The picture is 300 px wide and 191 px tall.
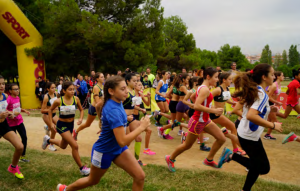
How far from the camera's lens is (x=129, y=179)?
4.69m

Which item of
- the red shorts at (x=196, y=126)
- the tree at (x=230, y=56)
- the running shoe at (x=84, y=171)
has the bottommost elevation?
the running shoe at (x=84, y=171)

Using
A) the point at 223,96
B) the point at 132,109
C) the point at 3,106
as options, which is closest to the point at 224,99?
the point at 223,96

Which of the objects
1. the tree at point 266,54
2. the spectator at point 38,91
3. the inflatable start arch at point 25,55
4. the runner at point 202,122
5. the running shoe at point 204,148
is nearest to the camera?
the runner at point 202,122

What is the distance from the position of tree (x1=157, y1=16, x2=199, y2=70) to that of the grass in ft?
103

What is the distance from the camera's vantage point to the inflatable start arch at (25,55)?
15.0 metres

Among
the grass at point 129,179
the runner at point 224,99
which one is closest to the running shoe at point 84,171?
the grass at point 129,179

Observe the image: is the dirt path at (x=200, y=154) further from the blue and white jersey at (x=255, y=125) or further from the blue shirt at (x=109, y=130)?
the blue shirt at (x=109, y=130)

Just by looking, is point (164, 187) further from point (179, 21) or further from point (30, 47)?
point (179, 21)

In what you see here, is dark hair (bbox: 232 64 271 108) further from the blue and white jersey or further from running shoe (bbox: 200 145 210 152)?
running shoe (bbox: 200 145 210 152)

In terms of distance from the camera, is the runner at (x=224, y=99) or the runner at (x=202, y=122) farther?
the runner at (x=224, y=99)

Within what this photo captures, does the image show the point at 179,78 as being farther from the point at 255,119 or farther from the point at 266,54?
the point at 266,54

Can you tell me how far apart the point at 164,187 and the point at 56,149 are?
4.01 metres

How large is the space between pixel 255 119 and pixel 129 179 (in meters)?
2.54

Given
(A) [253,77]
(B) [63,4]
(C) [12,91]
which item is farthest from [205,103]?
(B) [63,4]
